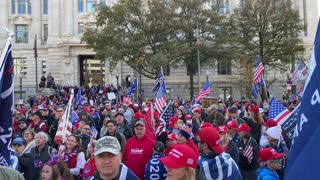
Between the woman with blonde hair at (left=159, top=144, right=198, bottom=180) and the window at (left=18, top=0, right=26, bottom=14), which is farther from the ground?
the window at (left=18, top=0, right=26, bottom=14)

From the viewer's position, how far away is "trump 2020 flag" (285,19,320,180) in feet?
7.87

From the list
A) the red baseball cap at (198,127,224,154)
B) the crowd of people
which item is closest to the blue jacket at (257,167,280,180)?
the crowd of people

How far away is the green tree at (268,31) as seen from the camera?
46594mm

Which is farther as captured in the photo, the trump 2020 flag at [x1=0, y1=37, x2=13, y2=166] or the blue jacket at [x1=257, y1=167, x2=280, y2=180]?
the blue jacket at [x1=257, y1=167, x2=280, y2=180]

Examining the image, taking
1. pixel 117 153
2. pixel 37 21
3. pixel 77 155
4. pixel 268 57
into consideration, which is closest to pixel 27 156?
pixel 77 155

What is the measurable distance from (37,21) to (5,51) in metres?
61.7


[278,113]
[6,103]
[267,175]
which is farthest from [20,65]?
[6,103]

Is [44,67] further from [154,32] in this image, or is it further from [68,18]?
[154,32]

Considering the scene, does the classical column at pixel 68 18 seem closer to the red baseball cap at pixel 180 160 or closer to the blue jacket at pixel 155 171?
the blue jacket at pixel 155 171

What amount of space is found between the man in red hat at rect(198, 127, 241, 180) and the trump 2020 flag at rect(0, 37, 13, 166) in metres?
2.02

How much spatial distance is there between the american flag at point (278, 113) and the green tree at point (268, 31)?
36.1m

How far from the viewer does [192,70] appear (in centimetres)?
4766

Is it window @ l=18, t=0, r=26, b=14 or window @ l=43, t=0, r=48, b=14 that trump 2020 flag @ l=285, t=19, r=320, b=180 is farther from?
window @ l=18, t=0, r=26, b=14

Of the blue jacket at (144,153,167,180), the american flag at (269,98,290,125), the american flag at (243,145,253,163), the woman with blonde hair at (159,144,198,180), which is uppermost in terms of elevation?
the american flag at (269,98,290,125)
